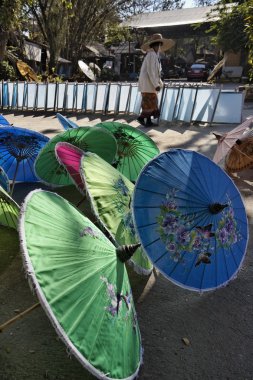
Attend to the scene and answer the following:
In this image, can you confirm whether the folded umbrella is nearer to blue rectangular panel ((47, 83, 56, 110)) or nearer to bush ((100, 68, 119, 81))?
blue rectangular panel ((47, 83, 56, 110))

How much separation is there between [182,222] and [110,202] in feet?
1.66

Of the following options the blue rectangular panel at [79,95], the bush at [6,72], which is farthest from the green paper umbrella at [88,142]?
the bush at [6,72]

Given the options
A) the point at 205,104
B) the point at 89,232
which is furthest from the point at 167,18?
the point at 89,232

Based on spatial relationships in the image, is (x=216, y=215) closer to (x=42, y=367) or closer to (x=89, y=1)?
(x=42, y=367)

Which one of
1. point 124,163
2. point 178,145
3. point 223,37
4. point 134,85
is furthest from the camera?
point 223,37

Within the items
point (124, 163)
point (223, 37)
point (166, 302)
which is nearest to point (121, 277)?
point (166, 302)

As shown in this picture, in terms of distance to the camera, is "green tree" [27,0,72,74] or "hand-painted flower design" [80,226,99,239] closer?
"hand-painted flower design" [80,226,99,239]

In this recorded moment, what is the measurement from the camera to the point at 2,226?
2945 millimetres

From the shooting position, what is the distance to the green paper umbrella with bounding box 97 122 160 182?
13.6 feet

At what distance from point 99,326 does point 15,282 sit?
4.85ft

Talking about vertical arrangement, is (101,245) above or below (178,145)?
above

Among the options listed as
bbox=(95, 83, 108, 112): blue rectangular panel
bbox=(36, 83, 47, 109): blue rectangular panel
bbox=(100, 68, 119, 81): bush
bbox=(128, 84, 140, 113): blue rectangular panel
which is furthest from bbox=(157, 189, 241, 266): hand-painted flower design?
bbox=(100, 68, 119, 81): bush

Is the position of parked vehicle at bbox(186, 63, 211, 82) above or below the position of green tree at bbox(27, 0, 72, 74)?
below

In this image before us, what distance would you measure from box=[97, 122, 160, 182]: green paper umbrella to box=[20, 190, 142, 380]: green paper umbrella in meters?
2.13
